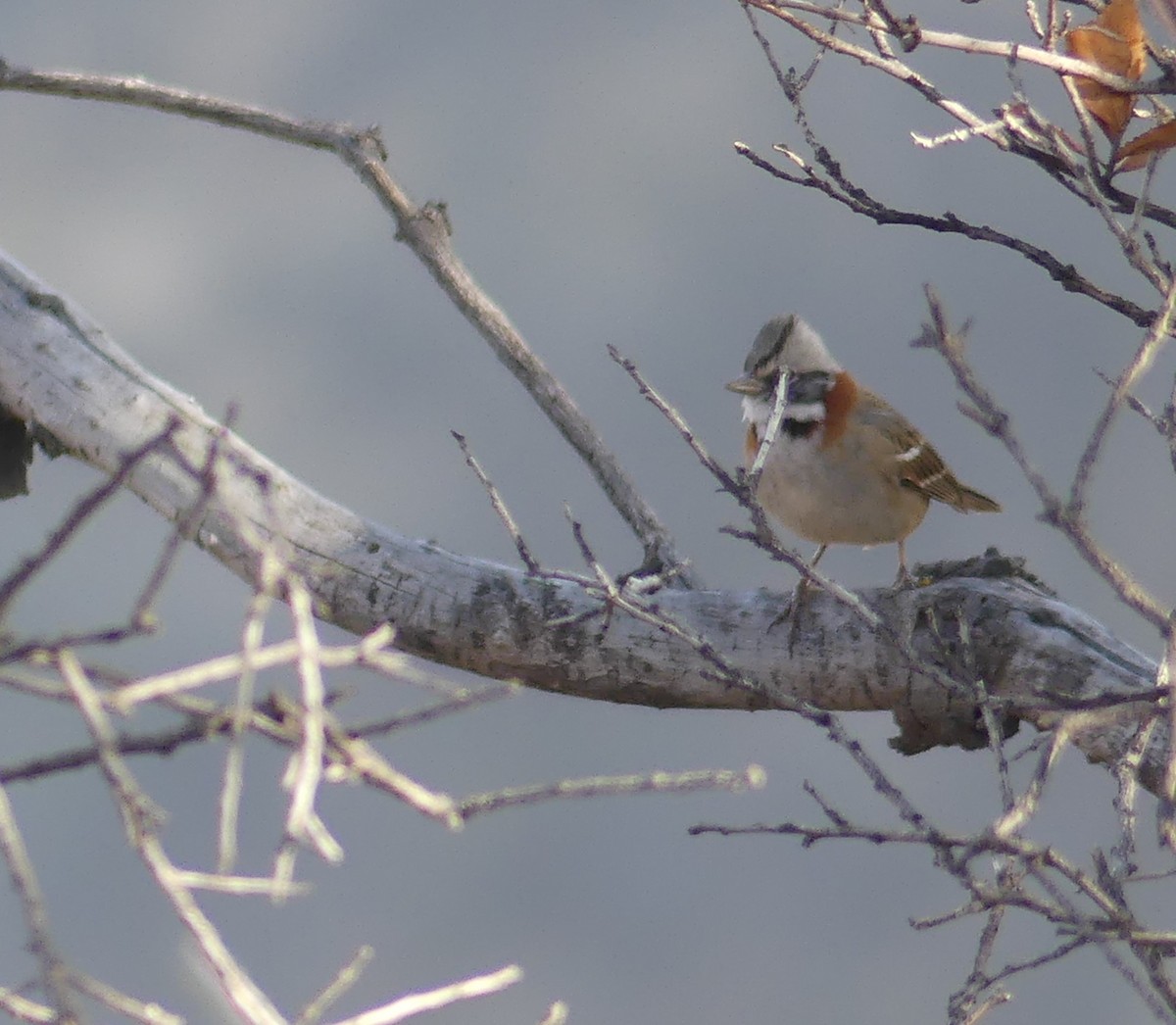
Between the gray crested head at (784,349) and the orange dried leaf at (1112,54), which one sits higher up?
the gray crested head at (784,349)

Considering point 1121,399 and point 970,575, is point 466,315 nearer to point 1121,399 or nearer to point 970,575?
point 970,575

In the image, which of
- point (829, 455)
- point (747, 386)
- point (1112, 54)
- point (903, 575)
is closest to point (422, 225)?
point (747, 386)

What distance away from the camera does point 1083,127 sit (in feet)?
3.62

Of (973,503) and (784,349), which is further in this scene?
(973,503)

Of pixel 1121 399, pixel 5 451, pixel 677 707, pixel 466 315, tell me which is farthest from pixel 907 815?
pixel 5 451

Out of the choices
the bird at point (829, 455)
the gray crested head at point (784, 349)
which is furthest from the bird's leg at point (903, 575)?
the gray crested head at point (784, 349)

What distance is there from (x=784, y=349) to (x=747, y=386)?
0.10m

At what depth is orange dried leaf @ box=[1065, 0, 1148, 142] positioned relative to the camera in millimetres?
1102

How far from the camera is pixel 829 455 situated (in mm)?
1880

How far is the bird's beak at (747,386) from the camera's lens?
1.87 meters

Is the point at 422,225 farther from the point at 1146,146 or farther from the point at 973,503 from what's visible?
the point at 1146,146

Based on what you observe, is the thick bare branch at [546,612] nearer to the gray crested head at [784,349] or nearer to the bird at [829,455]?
the bird at [829,455]

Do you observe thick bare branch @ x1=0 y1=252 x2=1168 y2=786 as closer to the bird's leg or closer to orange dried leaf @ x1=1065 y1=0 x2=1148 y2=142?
the bird's leg

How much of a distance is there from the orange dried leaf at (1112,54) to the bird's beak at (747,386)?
0.77 metres
